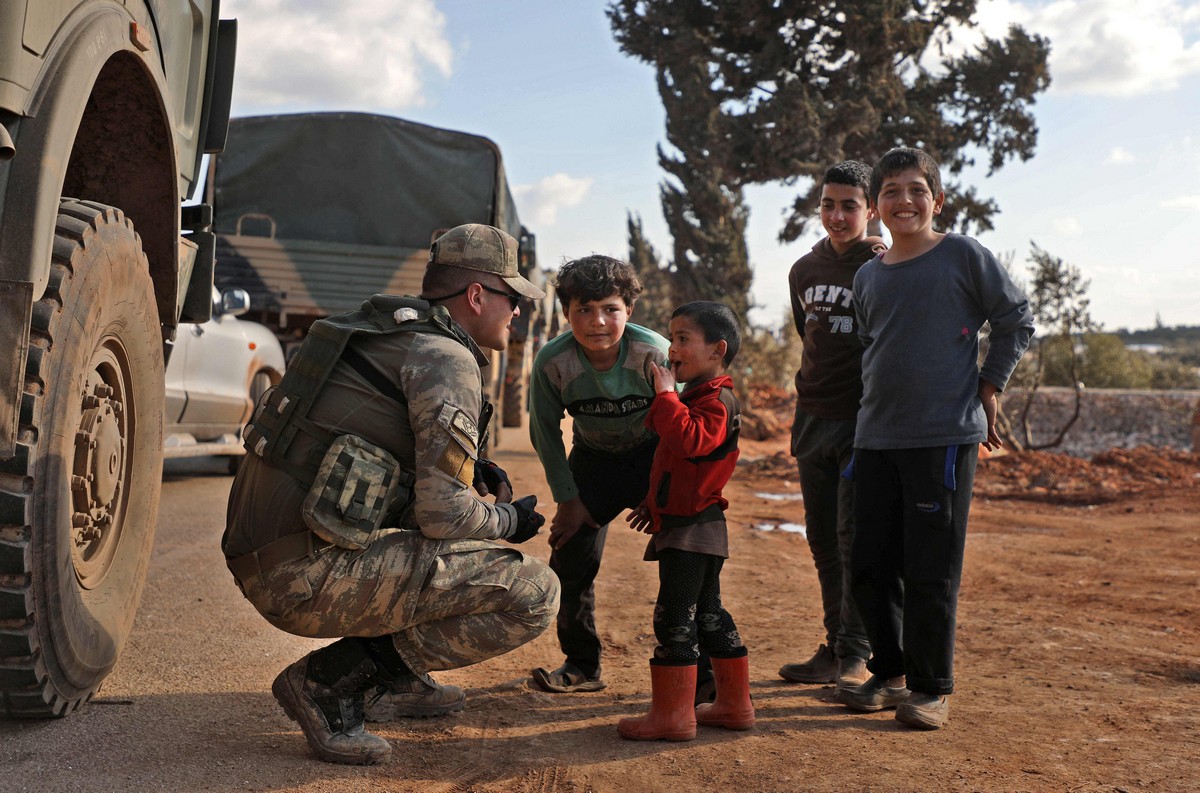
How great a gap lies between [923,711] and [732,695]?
0.61 meters

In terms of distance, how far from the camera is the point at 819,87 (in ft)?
62.7

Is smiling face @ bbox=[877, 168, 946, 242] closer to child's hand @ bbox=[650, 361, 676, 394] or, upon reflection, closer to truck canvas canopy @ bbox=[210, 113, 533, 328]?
child's hand @ bbox=[650, 361, 676, 394]

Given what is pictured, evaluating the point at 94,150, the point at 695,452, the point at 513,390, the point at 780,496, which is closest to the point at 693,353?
the point at 695,452

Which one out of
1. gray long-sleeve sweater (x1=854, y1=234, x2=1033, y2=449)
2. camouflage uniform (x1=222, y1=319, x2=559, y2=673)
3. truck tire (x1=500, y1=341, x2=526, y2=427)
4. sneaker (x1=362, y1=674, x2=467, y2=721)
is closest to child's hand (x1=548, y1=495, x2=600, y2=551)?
sneaker (x1=362, y1=674, x2=467, y2=721)

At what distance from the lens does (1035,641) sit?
4.84 m

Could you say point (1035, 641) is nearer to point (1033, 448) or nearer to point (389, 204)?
point (389, 204)

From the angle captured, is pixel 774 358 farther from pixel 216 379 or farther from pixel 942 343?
pixel 942 343

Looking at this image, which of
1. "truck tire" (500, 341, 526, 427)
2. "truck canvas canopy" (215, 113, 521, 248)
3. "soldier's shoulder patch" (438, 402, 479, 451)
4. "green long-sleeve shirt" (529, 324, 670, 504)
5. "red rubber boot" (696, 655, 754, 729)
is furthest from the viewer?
"truck tire" (500, 341, 526, 427)

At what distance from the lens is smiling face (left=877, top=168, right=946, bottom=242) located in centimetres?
363

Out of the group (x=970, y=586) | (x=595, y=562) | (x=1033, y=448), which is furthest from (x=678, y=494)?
(x=1033, y=448)

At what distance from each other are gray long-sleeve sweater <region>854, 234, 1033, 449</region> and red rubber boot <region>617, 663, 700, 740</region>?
1.03 m

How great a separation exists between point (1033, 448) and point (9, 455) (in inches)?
658

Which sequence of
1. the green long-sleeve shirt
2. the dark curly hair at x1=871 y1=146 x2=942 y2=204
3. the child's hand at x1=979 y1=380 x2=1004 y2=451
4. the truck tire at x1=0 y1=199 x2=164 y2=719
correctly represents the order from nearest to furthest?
1. the truck tire at x1=0 y1=199 x2=164 y2=719
2. the child's hand at x1=979 y1=380 x2=1004 y2=451
3. the dark curly hair at x1=871 y1=146 x2=942 y2=204
4. the green long-sleeve shirt

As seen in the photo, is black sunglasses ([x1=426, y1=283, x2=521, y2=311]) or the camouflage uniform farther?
black sunglasses ([x1=426, y1=283, x2=521, y2=311])
